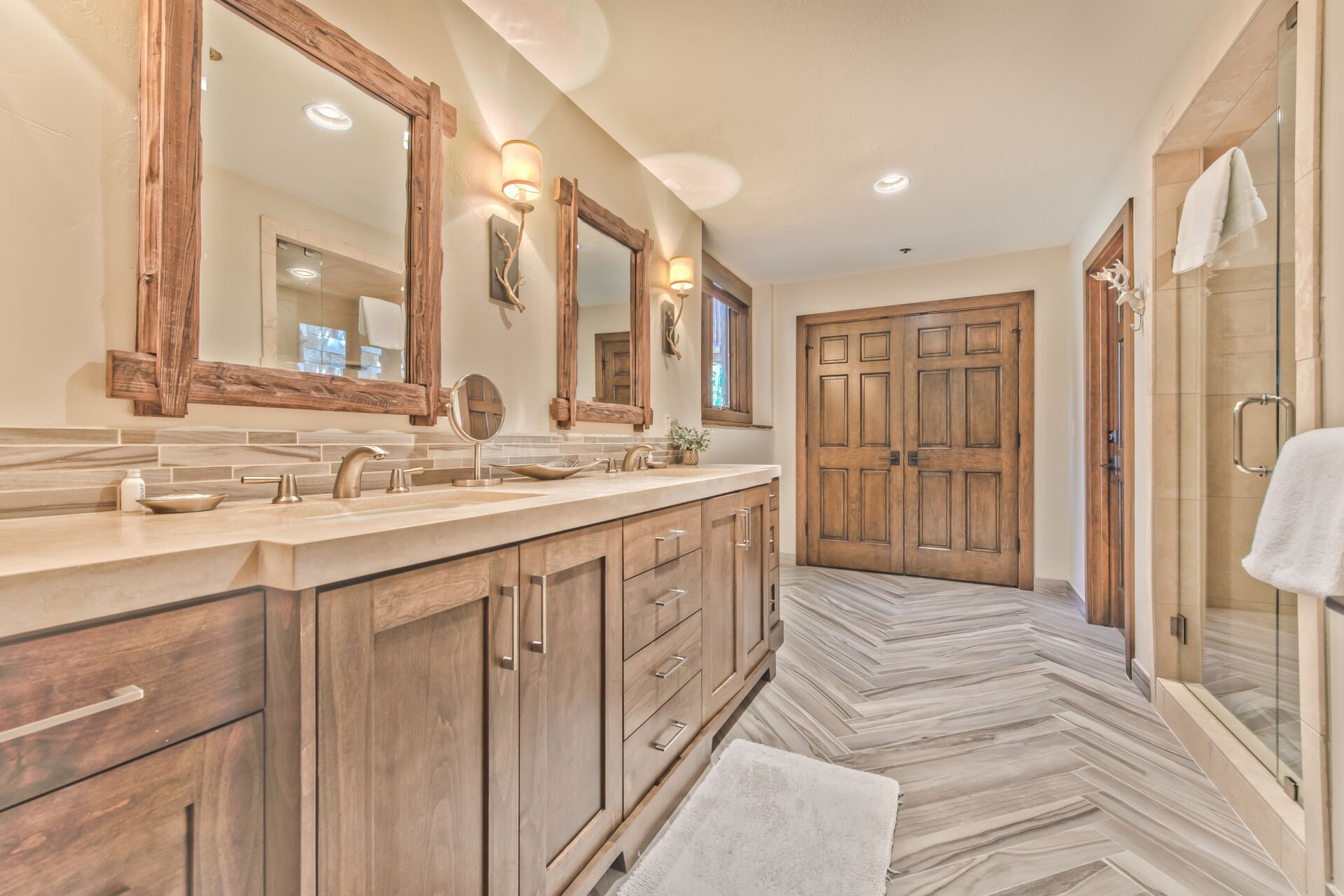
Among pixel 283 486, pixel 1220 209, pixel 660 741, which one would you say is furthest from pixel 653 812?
pixel 1220 209

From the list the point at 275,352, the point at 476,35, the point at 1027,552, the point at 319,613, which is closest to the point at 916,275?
the point at 1027,552

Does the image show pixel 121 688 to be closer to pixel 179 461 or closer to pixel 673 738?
pixel 179 461

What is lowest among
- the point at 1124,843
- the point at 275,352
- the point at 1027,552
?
the point at 1124,843

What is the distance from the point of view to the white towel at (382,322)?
1414mm

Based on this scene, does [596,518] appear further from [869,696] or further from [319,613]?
[869,696]

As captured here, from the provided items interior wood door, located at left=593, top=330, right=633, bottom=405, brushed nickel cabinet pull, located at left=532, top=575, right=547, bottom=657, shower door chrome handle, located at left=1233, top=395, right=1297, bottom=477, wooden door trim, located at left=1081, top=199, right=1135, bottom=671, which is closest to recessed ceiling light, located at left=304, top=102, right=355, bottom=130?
interior wood door, located at left=593, top=330, right=633, bottom=405

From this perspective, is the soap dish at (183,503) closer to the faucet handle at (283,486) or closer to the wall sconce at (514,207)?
the faucet handle at (283,486)

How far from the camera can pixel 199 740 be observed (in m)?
0.63

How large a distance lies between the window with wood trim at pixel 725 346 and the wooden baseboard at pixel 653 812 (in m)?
2.20

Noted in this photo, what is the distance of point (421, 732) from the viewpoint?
0.85m

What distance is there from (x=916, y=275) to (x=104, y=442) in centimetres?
461

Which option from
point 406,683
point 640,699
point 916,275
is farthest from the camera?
point 916,275

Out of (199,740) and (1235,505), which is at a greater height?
(1235,505)

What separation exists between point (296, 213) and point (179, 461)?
1.99ft
